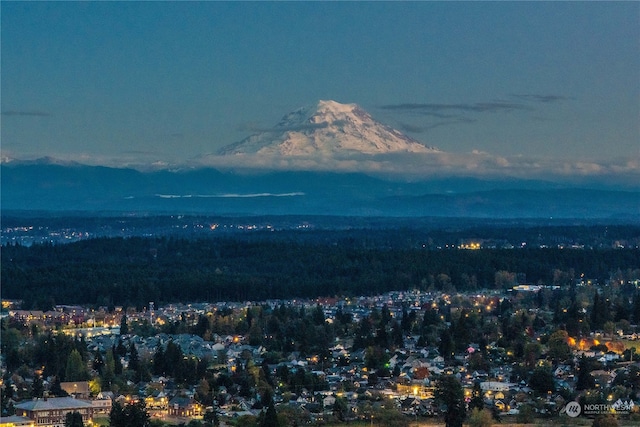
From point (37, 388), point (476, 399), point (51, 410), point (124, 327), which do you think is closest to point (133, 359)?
point (37, 388)

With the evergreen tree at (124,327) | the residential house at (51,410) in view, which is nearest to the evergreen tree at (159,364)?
the residential house at (51,410)

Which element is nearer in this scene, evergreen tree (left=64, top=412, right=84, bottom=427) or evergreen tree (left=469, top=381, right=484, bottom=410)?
evergreen tree (left=64, top=412, right=84, bottom=427)

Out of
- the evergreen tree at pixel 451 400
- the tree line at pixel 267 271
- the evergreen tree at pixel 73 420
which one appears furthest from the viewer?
the tree line at pixel 267 271

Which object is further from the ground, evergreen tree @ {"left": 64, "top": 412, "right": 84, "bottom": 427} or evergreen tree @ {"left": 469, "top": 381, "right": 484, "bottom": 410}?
evergreen tree @ {"left": 469, "top": 381, "right": 484, "bottom": 410}

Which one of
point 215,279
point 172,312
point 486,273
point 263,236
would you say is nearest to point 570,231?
point 263,236

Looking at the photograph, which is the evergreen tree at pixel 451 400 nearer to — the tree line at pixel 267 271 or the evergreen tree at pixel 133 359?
the evergreen tree at pixel 133 359

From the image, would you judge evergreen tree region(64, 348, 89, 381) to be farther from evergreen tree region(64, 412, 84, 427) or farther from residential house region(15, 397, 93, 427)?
evergreen tree region(64, 412, 84, 427)

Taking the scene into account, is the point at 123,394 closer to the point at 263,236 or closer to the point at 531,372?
the point at 531,372

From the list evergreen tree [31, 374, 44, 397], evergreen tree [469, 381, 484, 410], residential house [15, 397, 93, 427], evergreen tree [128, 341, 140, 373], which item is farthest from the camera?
evergreen tree [128, 341, 140, 373]

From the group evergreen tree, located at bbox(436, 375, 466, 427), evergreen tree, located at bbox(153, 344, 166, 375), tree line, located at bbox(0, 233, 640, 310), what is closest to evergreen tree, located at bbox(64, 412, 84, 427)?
evergreen tree, located at bbox(436, 375, 466, 427)

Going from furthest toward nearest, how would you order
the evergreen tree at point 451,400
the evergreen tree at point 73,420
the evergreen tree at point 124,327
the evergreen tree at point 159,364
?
the evergreen tree at point 124,327
the evergreen tree at point 159,364
the evergreen tree at point 451,400
the evergreen tree at point 73,420

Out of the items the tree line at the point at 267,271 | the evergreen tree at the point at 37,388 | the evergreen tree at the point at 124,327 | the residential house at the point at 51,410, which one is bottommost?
the residential house at the point at 51,410
